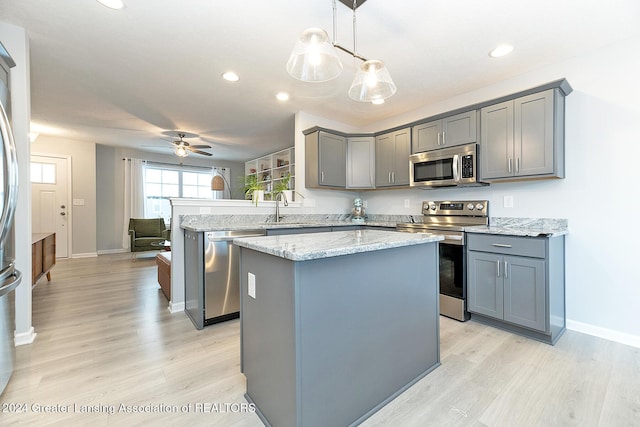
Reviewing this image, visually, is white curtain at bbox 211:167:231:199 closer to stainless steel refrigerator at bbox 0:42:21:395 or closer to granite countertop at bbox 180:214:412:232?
granite countertop at bbox 180:214:412:232

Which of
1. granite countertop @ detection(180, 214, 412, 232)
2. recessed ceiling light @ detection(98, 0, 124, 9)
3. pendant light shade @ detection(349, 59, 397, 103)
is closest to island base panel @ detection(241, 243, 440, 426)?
pendant light shade @ detection(349, 59, 397, 103)

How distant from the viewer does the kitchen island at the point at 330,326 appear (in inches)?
46.5

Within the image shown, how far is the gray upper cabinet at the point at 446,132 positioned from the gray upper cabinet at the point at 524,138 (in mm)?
111

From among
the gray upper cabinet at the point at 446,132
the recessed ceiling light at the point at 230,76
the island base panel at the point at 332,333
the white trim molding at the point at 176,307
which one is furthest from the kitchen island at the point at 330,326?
the recessed ceiling light at the point at 230,76

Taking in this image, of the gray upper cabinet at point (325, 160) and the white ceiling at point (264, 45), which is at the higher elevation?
the white ceiling at point (264, 45)

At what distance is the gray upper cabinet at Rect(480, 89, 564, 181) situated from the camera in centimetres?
237

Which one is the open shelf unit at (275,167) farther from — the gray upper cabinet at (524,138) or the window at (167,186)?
the gray upper cabinet at (524,138)

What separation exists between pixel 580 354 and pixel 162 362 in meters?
3.04

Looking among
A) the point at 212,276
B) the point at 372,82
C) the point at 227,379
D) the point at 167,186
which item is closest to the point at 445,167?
the point at 372,82

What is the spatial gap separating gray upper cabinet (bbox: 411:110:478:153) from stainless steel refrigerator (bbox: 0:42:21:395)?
3.47m

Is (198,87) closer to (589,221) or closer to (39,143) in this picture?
(589,221)

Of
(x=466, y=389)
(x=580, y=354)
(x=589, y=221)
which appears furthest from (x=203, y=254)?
(x=589, y=221)

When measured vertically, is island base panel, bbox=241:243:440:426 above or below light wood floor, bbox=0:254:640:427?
above

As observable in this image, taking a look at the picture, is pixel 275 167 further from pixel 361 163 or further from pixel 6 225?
pixel 6 225
